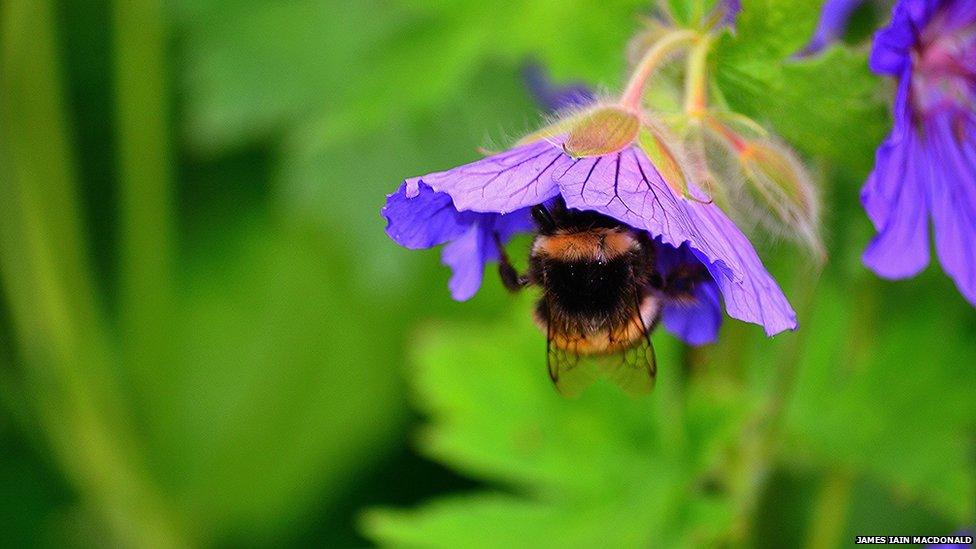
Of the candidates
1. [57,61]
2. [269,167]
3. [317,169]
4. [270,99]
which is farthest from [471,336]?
[57,61]

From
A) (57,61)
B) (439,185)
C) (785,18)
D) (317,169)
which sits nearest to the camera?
(439,185)

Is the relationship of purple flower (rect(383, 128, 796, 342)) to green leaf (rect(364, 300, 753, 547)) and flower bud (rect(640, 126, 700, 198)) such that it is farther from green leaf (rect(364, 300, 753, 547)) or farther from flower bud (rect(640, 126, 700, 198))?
green leaf (rect(364, 300, 753, 547))

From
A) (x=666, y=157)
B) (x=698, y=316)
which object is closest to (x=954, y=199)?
(x=698, y=316)

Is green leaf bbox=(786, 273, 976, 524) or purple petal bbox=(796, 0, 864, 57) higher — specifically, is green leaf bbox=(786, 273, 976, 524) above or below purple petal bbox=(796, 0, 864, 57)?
below

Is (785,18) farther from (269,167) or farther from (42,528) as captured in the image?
(42,528)

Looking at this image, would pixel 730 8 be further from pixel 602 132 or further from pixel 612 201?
pixel 612 201

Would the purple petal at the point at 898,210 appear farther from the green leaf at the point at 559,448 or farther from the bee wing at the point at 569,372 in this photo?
the green leaf at the point at 559,448

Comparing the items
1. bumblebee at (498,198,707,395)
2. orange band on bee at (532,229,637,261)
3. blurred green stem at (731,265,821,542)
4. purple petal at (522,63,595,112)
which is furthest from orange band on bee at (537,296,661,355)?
purple petal at (522,63,595,112)

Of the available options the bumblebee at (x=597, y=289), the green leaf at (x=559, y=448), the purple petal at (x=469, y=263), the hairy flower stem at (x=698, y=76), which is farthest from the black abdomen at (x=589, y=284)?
the green leaf at (x=559, y=448)
